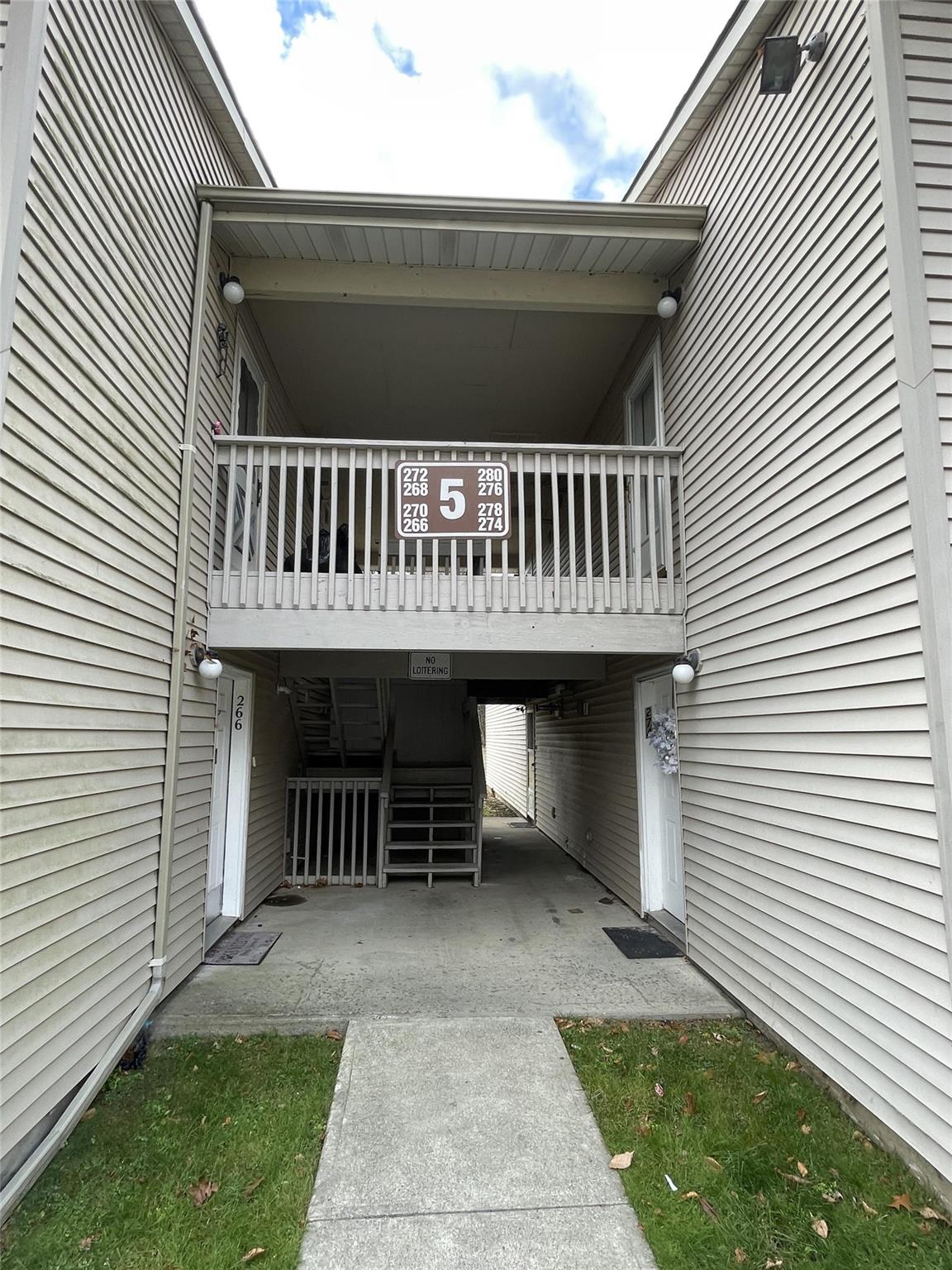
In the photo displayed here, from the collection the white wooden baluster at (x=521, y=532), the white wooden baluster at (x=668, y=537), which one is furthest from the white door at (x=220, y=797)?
the white wooden baluster at (x=668, y=537)

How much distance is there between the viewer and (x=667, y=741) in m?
4.96

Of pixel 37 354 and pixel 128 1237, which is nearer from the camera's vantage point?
pixel 128 1237

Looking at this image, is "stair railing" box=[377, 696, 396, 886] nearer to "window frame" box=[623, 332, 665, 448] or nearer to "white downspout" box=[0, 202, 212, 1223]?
"white downspout" box=[0, 202, 212, 1223]

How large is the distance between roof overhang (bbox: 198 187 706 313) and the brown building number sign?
1.37 metres

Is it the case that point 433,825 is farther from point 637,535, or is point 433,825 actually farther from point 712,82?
point 712,82

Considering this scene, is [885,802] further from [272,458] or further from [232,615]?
[272,458]

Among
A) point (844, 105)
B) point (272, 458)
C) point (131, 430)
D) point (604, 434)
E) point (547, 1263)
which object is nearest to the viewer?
point (547, 1263)

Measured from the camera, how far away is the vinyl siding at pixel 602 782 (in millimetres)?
5895

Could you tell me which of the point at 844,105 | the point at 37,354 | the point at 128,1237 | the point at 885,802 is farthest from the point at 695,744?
the point at 37,354

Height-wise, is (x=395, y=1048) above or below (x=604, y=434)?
below

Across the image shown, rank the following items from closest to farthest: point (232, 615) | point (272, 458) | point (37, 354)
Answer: point (37, 354) < point (232, 615) < point (272, 458)

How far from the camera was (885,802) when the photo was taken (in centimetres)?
262

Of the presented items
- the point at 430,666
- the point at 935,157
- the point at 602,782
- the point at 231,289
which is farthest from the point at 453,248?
the point at 602,782

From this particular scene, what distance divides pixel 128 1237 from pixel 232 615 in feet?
10.3
